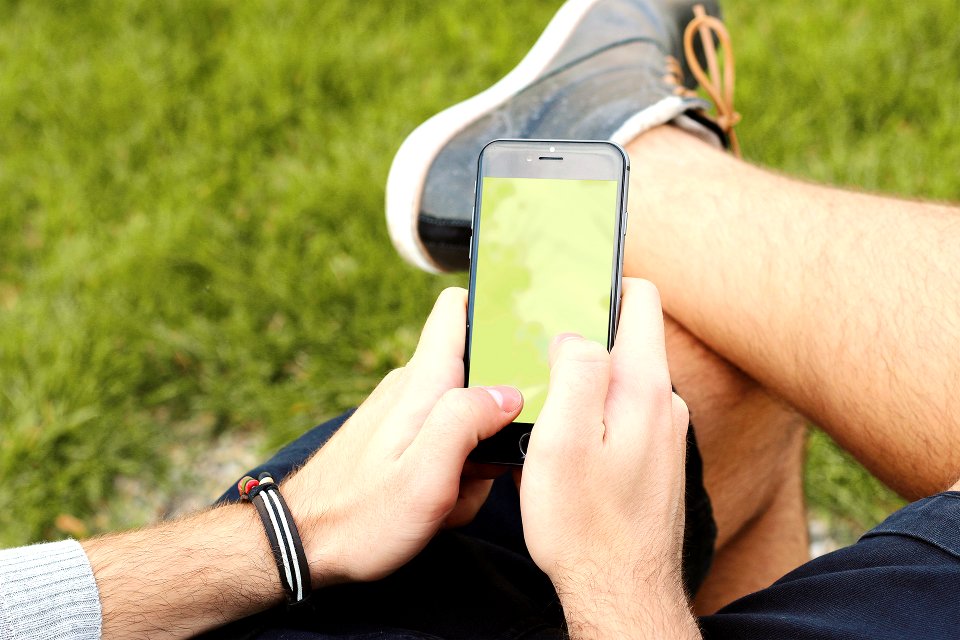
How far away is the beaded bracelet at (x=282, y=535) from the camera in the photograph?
111cm

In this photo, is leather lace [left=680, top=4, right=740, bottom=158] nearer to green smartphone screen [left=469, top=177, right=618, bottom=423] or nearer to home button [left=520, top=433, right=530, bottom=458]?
green smartphone screen [left=469, top=177, right=618, bottom=423]

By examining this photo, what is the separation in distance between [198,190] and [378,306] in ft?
2.24

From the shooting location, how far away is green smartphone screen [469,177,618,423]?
123 centimetres

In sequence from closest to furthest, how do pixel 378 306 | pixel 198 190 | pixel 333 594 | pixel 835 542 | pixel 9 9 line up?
1. pixel 333 594
2. pixel 835 542
3. pixel 378 306
4. pixel 198 190
5. pixel 9 9

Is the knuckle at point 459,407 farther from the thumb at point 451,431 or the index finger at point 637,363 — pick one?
the index finger at point 637,363

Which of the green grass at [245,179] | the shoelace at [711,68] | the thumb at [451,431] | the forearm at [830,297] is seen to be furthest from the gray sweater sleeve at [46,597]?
the shoelace at [711,68]

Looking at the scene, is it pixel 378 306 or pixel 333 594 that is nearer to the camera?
pixel 333 594

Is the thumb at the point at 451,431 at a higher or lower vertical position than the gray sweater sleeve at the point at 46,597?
higher

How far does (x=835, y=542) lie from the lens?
192 cm

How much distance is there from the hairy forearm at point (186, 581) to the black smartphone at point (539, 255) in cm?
38

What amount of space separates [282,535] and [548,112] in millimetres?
1165

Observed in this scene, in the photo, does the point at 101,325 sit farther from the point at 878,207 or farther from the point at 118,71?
the point at 878,207

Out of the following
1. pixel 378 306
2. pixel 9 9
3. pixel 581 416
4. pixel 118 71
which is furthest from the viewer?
pixel 9 9

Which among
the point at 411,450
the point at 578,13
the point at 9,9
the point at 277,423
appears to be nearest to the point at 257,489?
the point at 411,450
